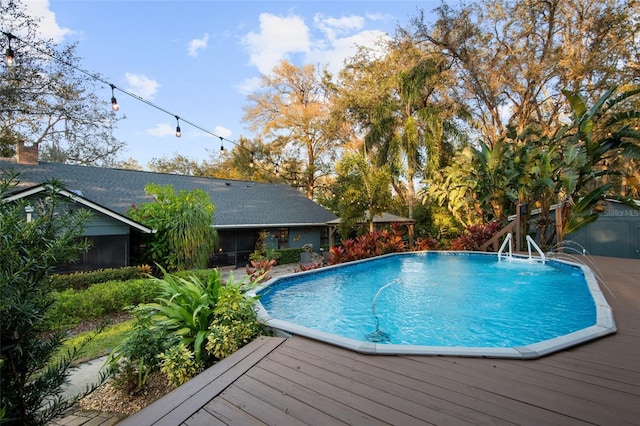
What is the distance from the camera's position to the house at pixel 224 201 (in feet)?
39.6

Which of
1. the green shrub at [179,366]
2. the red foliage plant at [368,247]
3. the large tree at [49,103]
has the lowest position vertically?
the green shrub at [179,366]

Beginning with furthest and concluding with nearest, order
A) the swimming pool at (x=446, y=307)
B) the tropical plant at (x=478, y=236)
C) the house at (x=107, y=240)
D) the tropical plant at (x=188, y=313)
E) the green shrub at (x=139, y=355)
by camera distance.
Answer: the tropical plant at (x=478, y=236) < the house at (x=107, y=240) < the tropical plant at (x=188, y=313) < the swimming pool at (x=446, y=307) < the green shrub at (x=139, y=355)

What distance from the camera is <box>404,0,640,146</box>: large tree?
13477mm

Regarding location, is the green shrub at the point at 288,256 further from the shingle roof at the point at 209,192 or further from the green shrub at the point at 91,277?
the green shrub at the point at 91,277

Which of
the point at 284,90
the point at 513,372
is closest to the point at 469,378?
the point at 513,372

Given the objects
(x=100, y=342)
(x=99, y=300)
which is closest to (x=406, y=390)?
(x=100, y=342)

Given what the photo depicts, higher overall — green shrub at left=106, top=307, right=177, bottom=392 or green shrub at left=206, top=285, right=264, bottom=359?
green shrub at left=206, top=285, right=264, bottom=359

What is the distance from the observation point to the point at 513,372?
2.71 meters

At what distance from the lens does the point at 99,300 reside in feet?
22.7

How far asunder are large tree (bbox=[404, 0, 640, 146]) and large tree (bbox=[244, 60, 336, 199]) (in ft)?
34.0

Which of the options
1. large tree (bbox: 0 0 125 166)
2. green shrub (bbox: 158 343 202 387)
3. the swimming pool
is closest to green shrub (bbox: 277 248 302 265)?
the swimming pool

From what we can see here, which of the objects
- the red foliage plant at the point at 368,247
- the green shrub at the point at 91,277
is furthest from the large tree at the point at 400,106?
the green shrub at the point at 91,277

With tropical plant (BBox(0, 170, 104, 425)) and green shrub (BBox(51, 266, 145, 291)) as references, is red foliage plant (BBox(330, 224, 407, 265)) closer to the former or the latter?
green shrub (BBox(51, 266, 145, 291))

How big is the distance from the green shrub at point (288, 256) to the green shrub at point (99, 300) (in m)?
7.73
